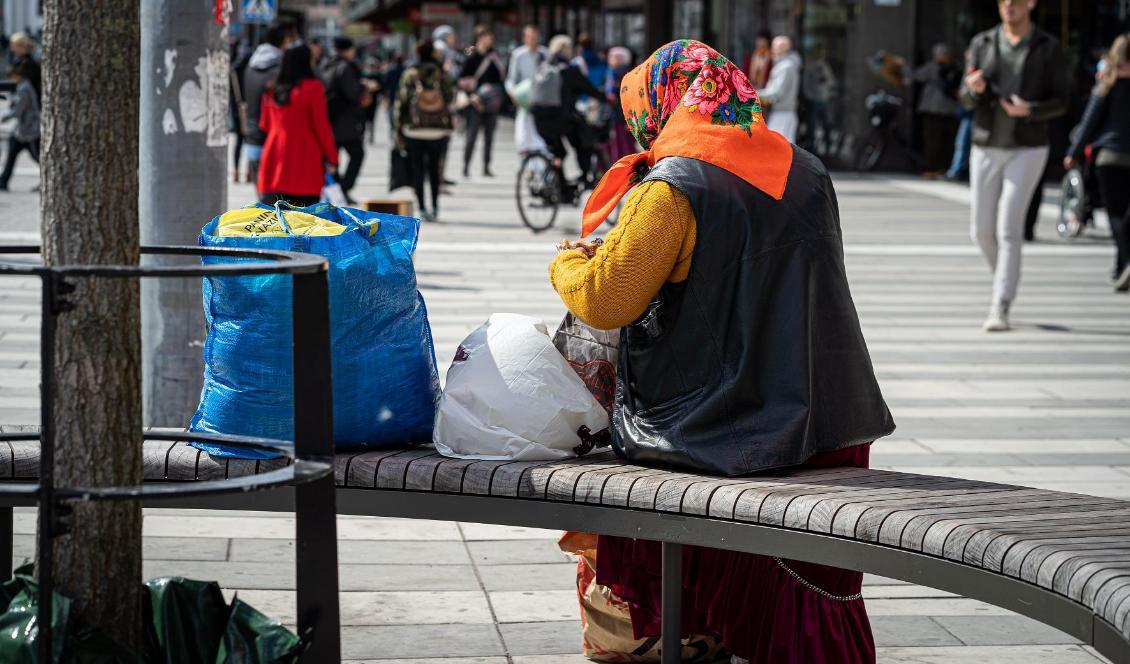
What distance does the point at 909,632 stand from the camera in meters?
4.34

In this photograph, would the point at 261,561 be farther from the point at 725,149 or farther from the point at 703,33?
the point at 703,33

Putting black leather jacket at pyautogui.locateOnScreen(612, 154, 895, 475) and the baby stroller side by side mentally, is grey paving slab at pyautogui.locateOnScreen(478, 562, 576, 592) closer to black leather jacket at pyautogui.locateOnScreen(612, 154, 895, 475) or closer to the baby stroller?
black leather jacket at pyautogui.locateOnScreen(612, 154, 895, 475)

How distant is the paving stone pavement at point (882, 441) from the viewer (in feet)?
14.1

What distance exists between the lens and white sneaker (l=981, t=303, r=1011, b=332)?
9.70m

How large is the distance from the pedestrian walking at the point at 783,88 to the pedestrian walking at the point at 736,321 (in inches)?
592

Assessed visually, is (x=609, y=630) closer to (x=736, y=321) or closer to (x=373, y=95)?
(x=736, y=321)

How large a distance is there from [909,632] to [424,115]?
1213cm

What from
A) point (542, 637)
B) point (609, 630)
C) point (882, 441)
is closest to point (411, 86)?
point (882, 441)

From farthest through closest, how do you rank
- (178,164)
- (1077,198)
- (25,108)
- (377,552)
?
(25,108) → (1077,198) → (178,164) → (377,552)

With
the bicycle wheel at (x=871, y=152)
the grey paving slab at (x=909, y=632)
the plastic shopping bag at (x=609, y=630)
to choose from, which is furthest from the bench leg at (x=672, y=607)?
the bicycle wheel at (x=871, y=152)

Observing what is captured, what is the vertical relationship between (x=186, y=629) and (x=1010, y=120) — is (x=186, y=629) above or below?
Answer: below

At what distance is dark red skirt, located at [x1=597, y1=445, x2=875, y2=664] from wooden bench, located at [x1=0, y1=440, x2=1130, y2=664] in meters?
0.20

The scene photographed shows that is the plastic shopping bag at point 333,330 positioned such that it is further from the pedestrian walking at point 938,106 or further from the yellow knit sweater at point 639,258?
the pedestrian walking at point 938,106

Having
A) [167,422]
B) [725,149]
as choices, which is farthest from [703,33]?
[725,149]
